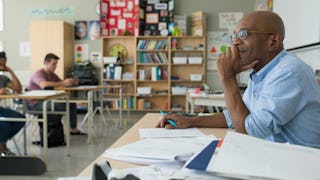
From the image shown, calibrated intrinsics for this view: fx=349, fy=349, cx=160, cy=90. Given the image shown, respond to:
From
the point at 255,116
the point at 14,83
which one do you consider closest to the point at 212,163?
the point at 255,116

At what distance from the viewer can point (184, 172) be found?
60 centimetres

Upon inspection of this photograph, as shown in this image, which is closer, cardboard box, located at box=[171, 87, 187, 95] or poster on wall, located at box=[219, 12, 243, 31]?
cardboard box, located at box=[171, 87, 187, 95]

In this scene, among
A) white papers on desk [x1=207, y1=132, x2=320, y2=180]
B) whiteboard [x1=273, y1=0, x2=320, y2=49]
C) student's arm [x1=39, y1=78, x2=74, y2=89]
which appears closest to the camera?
white papers on desk [x1=207, y1=132, x2=320, y2=180]

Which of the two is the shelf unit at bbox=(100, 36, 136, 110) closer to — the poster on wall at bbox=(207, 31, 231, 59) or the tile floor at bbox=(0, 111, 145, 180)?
the tile floor at bbox=(0, 111, 145, 180)

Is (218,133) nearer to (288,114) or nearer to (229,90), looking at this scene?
(229,90)

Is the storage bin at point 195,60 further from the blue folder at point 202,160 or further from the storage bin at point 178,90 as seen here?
the blue folder at point 202,160

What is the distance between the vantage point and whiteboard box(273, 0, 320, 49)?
3.82 metres

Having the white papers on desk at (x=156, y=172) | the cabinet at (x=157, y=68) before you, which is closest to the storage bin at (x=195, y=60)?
the cabinet at (x=157, y=68)

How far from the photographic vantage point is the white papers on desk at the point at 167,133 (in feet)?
4.05

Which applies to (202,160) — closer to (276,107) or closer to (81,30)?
(276,107)

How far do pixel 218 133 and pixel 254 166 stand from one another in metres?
0.73

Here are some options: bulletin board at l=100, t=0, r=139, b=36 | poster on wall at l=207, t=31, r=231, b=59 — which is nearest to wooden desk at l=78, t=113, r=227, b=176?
poster on wall at l=207, t=31, r=231, b=59

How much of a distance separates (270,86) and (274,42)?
0.19 m

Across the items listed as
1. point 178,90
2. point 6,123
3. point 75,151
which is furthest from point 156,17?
point 6,123
